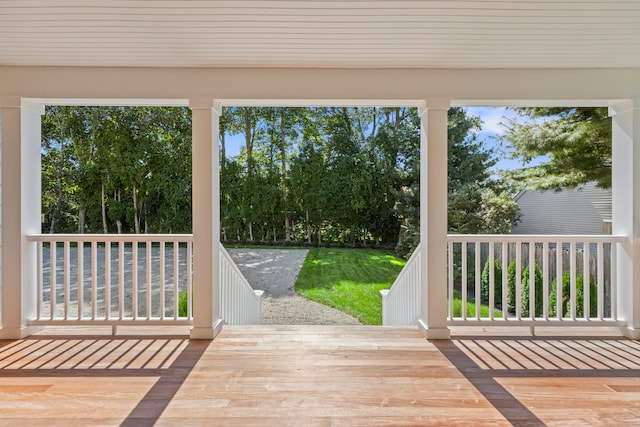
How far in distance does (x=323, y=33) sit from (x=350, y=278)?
19.5ft

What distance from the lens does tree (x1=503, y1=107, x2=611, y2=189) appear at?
4746 mm

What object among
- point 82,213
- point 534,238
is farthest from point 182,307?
point 534,238

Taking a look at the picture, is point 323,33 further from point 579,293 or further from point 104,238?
point 579,293

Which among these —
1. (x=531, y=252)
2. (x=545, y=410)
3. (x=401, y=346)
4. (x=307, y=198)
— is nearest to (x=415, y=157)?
(x=307, y=198)

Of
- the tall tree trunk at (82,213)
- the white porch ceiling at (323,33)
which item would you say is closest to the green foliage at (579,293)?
the white porch ceiling at (323,33)

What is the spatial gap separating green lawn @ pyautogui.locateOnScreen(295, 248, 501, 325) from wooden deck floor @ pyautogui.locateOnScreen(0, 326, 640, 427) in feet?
10.7

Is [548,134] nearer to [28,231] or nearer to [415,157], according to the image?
[415,157]

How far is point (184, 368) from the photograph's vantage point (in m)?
2.38

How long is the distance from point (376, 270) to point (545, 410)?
20.6 ft

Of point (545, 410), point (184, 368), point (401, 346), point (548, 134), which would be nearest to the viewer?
point (545, 410)

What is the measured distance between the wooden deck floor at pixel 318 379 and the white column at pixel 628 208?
0.31m

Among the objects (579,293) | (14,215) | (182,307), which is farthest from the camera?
(182,307)

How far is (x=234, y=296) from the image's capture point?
3.77 m

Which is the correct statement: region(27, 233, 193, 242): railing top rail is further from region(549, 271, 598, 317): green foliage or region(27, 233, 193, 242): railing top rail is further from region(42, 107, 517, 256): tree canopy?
region(42, 107, 517, 256): tree canopy
